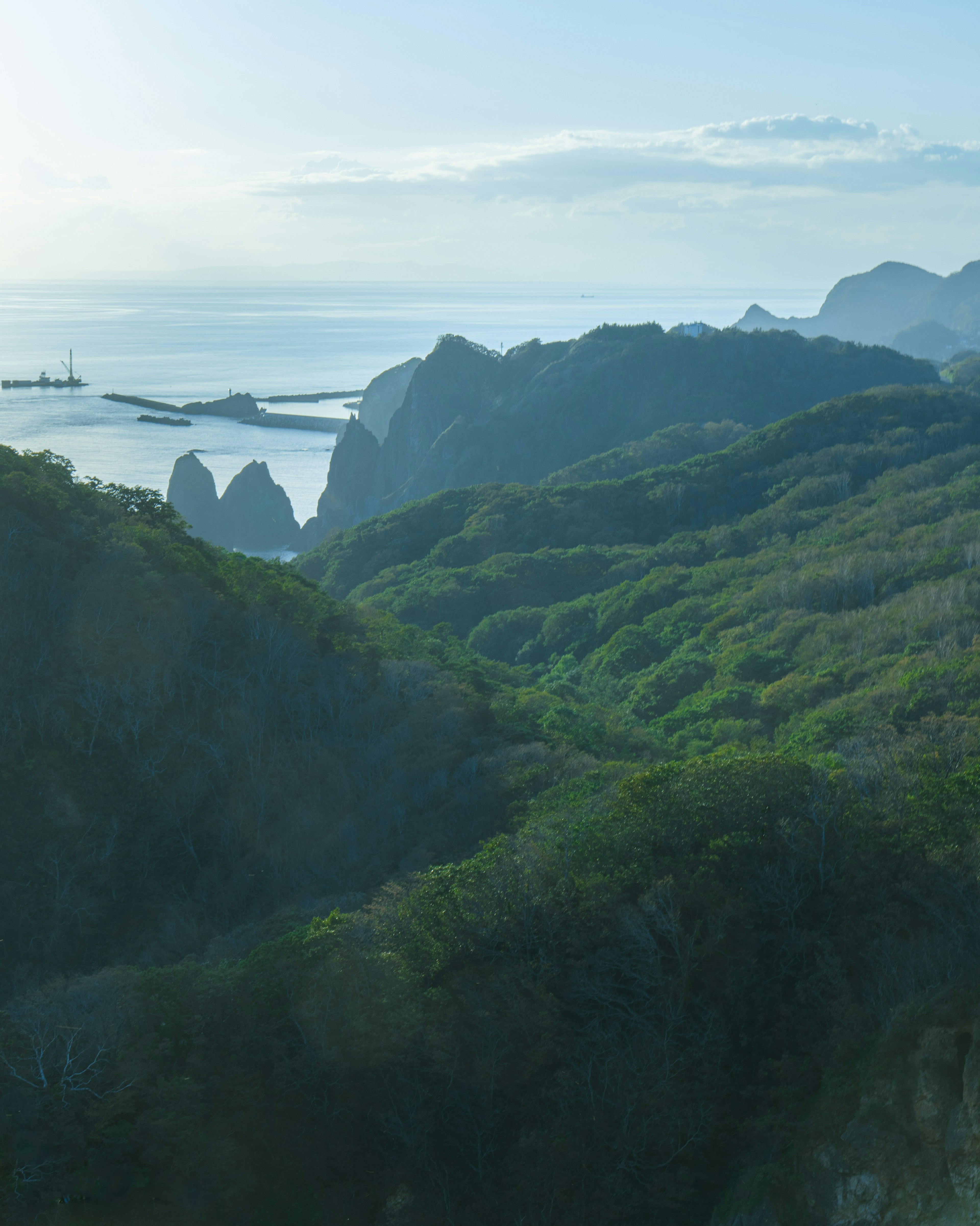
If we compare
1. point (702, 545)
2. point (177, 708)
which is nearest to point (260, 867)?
point (177, 708)

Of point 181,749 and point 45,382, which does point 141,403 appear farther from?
point 181,749

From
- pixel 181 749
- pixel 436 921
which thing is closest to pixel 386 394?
pixel 181 749

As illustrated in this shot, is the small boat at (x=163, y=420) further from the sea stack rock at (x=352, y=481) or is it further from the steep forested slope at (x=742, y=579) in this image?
the steep forested slope at (x=742, y=579)

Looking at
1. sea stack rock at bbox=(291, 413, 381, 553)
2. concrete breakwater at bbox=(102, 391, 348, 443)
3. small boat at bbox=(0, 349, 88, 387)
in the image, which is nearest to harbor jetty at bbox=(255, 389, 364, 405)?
concrete breakwater at bbox=(102, 391, 348, 443)

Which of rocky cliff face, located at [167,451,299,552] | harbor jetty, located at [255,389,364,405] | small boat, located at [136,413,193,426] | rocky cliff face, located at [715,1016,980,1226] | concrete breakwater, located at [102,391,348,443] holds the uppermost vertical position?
harbor jetty, located at [255,389,364,405]

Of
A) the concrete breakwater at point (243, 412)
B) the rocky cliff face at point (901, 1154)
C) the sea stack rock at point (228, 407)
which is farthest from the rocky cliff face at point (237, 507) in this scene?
the rocky cliff face at point (901, 1154)

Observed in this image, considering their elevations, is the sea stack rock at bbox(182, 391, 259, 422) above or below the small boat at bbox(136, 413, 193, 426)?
above

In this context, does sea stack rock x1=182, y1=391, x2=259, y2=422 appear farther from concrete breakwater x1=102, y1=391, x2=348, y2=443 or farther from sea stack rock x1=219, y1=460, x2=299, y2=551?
sea stack rock x1=219, y1=460, x2=299, y2=551
